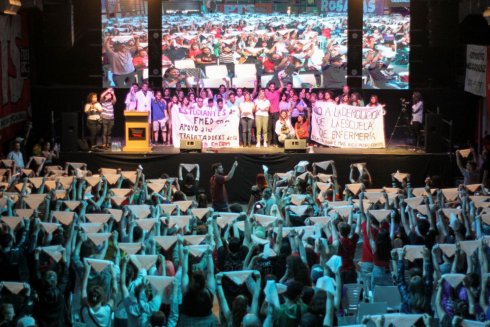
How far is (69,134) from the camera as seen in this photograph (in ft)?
78.4

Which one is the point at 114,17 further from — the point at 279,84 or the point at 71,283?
the point at 71,283

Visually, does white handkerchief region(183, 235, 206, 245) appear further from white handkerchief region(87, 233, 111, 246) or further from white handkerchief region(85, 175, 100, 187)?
white handkerchief region(85, 175, 100, 187)

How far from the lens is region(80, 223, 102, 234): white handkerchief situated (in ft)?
44.2

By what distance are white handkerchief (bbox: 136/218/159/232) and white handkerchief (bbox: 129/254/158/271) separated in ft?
6.89

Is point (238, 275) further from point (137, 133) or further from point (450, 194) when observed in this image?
point (137, 133)

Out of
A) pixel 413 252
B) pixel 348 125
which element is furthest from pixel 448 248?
pixel 348 125

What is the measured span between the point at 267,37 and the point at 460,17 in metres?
5.05

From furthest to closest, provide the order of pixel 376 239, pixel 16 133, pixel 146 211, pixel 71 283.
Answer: pixel 16 133
pixel 146 211
pixel 376 239
pixel 71 283

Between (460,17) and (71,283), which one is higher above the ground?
(460,17)

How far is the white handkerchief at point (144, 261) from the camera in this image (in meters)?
11.6

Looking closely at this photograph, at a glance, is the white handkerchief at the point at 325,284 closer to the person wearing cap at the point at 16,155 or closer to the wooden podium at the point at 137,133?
the person wearing cap at the point at 16,155

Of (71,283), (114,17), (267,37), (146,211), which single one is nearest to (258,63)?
(267,37)

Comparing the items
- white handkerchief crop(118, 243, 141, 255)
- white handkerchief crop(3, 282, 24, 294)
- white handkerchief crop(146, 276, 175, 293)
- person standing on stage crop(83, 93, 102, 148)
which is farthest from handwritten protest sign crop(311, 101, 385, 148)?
white handkerchief crop(3, 282, 24, 294)

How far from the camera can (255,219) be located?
14344 mm
